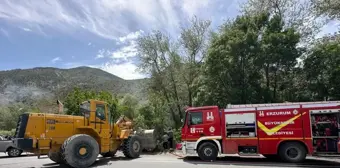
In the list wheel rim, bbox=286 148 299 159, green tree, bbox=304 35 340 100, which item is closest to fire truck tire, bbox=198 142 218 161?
wheel rim, bbox=286 148 299 159

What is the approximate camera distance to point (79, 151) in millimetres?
13359

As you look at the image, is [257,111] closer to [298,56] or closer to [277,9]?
[298,56]

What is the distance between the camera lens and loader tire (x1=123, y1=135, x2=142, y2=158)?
17.0 metres

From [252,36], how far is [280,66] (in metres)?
2.88

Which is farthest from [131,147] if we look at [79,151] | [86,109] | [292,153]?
[292,153]

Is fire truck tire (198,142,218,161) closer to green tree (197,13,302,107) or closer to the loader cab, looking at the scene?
the loader cab

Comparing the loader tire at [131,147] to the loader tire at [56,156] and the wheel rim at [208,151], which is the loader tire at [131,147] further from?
the wheel rim at [208,151]

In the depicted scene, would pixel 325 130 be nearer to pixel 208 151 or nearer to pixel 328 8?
pixel 208 151

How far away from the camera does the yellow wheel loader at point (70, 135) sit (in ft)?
42.5

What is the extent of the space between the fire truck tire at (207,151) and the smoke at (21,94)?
84308 mm

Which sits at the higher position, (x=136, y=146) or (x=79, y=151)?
(x=79, y=151)

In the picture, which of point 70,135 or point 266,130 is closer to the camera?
point 70,135

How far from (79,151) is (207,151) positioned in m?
6.04

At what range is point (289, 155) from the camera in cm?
1411
